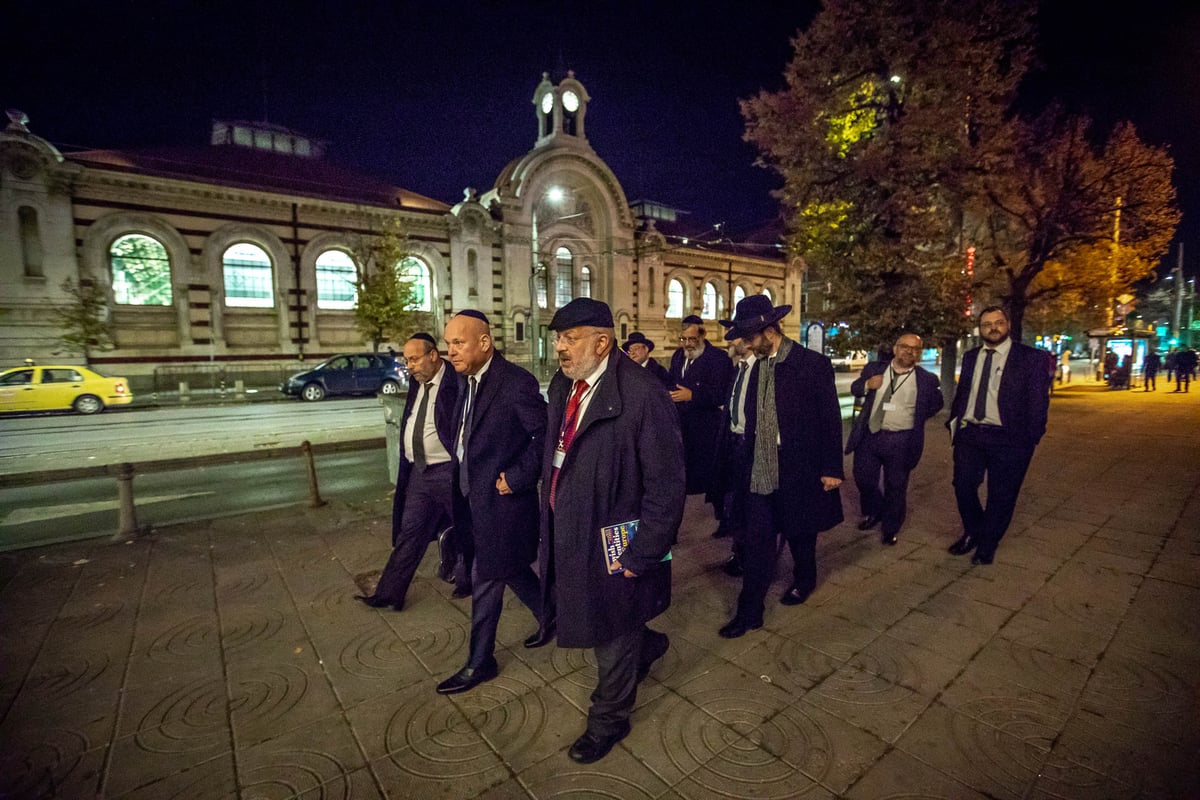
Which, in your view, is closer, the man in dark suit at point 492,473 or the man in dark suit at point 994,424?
the man in dark suit at point 492,473

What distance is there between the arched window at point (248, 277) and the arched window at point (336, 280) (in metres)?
2.03

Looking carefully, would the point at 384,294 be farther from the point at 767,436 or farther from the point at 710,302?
the point at 767,436

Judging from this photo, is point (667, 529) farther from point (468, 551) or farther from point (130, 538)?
point (130, 538)

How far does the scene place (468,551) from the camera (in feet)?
11.9

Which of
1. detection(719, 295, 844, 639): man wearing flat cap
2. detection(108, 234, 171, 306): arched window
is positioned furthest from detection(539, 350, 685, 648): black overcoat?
detection(108, 234, 171, 306): arched window

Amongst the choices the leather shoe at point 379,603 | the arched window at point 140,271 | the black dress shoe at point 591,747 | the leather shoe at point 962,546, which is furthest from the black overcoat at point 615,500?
the arched window at point 140,271

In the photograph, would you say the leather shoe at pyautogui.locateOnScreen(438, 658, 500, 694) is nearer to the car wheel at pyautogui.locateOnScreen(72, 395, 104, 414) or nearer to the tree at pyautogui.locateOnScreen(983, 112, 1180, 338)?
the tree at pyautogui.locateOnScreen(983, 112, 1180, 338)

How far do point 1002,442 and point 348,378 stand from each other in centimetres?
2079

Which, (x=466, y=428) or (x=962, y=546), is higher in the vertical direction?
(x=466, y=428)

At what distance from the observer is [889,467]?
528 centimetres

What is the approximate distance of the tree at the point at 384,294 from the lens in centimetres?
2425

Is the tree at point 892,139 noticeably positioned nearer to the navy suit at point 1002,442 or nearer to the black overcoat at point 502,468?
the navy suit at point 1002,442

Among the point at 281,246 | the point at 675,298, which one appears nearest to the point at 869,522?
the point at 281,246

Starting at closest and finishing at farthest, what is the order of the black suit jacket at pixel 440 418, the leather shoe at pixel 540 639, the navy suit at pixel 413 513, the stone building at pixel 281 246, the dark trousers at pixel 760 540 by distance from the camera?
1. the leather shoe at pixel 540 639
2. the dark trousers at pixel 760 540
3. the black suit jacket at pixel 440 418
4. the navy suit at pixel 413 513
5. the stone building at pixel 281 246
